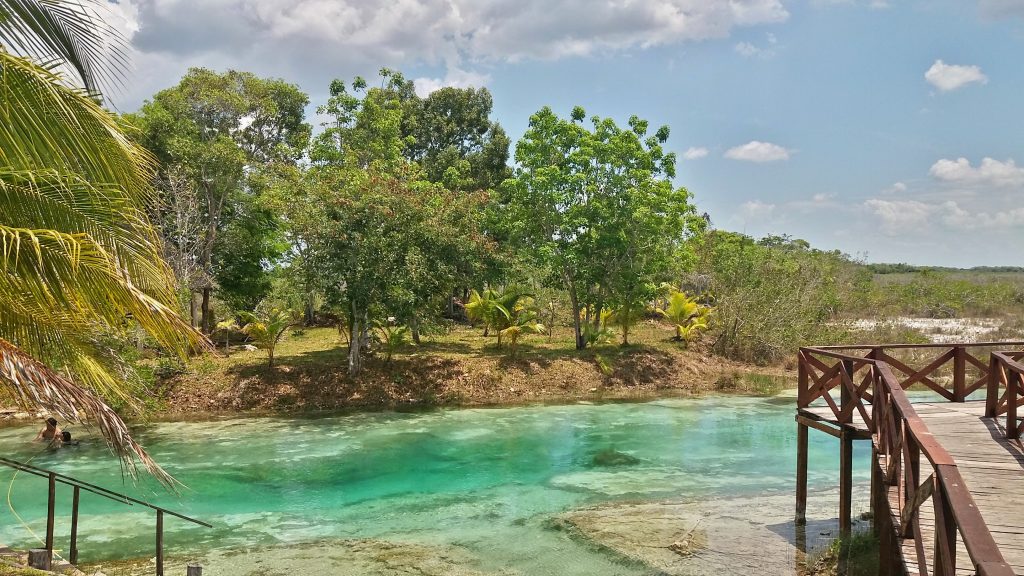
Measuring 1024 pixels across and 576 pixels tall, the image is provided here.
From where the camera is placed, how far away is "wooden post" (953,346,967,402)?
390 inches

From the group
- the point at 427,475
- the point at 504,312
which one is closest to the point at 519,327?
the point at 504,312

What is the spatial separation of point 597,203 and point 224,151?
13.1 meters

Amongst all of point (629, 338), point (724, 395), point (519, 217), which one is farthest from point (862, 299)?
point (519, 217)

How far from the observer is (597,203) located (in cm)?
2419

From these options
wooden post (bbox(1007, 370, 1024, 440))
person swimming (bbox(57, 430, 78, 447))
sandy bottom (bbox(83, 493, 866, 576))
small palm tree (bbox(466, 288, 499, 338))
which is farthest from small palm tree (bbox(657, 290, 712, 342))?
person swimming (bbox(57, 430, 78, 447))

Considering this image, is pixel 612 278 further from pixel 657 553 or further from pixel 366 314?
pixel 657 553

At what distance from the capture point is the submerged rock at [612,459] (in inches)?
606

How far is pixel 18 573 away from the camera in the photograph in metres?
6.05

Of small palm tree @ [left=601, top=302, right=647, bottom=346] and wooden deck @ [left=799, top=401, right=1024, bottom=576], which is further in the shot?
small palm tree @ [left=601, top=302, right=647, bottom=346]

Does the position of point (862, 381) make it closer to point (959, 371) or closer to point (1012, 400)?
point (1012, 400)

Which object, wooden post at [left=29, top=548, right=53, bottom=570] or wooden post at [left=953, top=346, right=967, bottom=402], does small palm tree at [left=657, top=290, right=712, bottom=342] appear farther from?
wooden post at [left=29, top=548, right=53, bottom=570]

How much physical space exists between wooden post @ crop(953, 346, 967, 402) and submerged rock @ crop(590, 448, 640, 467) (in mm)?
6772

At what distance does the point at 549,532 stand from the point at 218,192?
19.6m

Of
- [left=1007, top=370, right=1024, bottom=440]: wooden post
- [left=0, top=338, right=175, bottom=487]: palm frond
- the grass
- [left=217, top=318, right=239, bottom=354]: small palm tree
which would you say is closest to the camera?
[left=0, top=338, right=175, bottom=487]: palm frond
